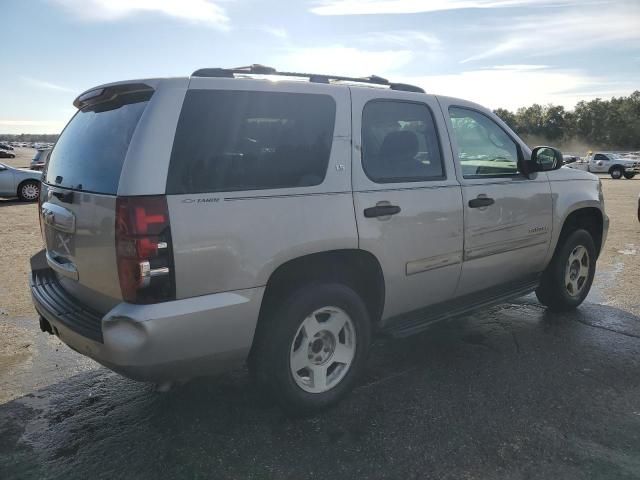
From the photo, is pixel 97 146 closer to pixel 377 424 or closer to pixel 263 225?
pixel 263 225

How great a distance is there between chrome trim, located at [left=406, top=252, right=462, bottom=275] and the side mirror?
1.18 m

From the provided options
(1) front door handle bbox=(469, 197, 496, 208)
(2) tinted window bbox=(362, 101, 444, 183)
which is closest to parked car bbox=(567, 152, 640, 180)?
(1) front door handle bbox=(469, 197, 496, 208)

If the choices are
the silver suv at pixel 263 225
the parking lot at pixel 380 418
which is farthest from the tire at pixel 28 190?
the silver suv at pixel 263 225

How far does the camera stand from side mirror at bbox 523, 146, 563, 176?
14.2 feet

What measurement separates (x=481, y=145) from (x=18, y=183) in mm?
15290

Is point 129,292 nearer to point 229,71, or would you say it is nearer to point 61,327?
point 61,327

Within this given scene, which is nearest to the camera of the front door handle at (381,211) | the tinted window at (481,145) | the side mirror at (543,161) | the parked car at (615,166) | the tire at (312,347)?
the tire at (312,347)

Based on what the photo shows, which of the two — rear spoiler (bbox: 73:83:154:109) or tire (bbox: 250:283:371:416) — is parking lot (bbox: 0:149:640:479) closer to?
tire (bbox: 250:283:371:416)

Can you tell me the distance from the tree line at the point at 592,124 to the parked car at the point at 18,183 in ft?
273

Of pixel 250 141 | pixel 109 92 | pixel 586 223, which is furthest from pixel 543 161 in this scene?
pixel 109 92

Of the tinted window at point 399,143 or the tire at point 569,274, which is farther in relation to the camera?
the tire at point 569,274

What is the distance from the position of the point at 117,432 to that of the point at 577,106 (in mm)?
115477

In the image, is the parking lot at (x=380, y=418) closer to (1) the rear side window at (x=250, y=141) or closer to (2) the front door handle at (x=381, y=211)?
(2) the front door handle at (x=381, y=211)

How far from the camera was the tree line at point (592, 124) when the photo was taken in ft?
291
